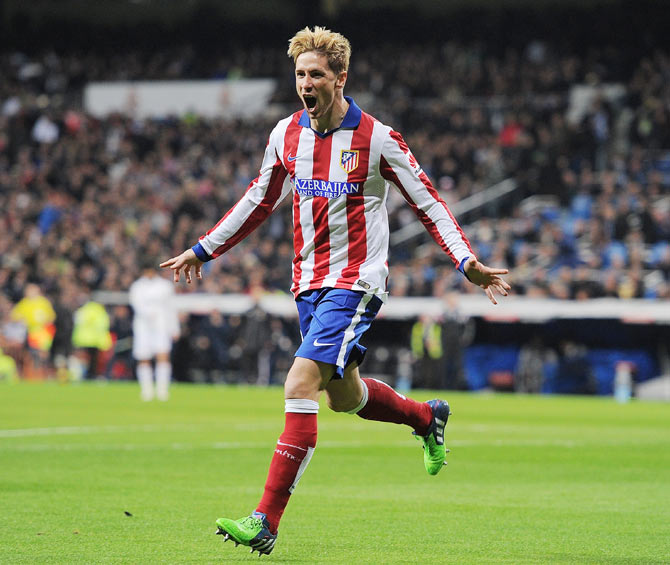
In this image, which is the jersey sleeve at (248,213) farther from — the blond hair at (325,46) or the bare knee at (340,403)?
the bare knee at (340,403)

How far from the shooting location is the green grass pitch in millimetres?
6773

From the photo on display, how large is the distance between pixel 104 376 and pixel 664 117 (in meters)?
14.7

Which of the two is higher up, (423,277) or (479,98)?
(479,98)

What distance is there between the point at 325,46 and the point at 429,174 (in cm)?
2551

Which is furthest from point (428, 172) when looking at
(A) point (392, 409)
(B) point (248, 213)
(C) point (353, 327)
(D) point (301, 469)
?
(D) point (301, 469)

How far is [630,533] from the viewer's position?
24.5ft

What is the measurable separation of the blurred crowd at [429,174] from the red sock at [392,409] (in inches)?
729

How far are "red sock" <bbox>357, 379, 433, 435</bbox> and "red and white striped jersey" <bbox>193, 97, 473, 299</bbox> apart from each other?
2.53ft

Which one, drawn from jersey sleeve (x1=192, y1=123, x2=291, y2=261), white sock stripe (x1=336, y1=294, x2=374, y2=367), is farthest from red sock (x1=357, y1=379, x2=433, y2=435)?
jersey sleeve (x1=192, y1=123, x2=291, y2=261)

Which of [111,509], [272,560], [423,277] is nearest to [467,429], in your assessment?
[111,509]

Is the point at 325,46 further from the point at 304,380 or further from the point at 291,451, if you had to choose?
the point at 291,451

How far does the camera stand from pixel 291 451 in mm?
6422

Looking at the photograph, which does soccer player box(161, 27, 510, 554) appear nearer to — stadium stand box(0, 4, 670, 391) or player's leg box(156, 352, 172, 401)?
player's leg box(156, 352, 172, 401)

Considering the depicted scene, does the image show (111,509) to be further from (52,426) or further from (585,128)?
(585,128)
